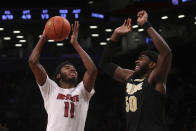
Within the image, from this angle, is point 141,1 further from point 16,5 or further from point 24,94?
point 24,94

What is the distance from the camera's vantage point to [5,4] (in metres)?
14.5

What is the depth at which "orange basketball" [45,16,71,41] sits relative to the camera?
4754 millimetres

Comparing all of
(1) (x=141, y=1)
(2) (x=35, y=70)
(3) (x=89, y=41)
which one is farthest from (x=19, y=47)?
(2) (x=35, y=70)

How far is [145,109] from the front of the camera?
3.88 meters

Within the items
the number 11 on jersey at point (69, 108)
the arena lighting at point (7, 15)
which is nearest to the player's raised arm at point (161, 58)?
the number 11 on jersey at point (69, 108)

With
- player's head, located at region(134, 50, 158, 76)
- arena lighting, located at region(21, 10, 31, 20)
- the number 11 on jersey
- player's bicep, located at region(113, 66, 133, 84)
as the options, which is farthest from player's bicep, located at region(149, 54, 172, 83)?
arena lighting, located at region(21, 10, 31, 20)

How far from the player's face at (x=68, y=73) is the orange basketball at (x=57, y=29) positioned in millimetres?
459

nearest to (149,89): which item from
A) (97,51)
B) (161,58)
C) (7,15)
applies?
(161,58)

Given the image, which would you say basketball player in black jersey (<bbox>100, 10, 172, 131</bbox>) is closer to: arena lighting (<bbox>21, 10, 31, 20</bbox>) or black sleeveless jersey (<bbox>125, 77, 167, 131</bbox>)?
black sleeveless jersey (<bbox>125, 77, 167, 131</bbox>)

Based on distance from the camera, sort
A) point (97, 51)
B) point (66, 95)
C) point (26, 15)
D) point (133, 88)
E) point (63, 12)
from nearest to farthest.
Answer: point (133, 88), point (66, 95), point (63, 12), point (26, 15), point (97, 51)

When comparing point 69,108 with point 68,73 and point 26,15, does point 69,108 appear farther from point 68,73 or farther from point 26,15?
point 26,15

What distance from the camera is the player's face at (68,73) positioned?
180 inches

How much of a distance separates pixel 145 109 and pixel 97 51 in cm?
1058

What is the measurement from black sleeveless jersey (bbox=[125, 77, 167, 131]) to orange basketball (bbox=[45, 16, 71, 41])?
1435 millimetres
